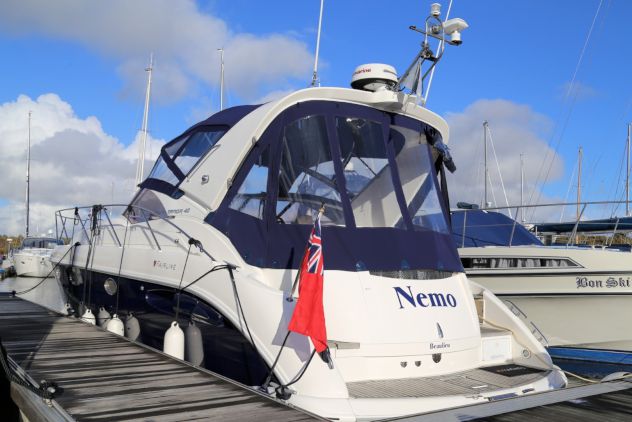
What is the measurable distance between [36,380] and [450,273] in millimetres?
3858

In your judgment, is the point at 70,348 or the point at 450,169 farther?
the point at 450,169

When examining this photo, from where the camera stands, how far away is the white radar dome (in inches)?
253

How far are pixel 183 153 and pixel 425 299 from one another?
11.6 ft

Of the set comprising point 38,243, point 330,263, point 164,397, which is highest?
point 38,243

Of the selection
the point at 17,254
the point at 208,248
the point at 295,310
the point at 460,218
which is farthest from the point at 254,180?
the point at 17,254

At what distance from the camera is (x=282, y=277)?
5.11 m

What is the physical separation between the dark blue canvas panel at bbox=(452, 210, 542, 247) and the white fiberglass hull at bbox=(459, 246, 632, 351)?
64.3 inches

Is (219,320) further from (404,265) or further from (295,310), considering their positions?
(404,265)

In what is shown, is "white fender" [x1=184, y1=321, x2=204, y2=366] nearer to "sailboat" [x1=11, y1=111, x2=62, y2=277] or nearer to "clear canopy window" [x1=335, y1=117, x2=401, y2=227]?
"clear canopy window" [x1=335, y1=117, x2=401, y2=227]

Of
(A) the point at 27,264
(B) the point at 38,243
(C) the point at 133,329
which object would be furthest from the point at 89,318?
(B) the point at 38,243

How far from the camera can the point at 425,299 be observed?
5.21 m

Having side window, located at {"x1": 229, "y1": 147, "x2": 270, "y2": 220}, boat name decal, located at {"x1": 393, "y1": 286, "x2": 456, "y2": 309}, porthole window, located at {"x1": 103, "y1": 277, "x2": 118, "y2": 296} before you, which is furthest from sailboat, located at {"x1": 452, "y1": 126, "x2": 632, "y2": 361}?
porthole window, located at {"x1": 103, "y1": 277, "x2": 118, "y2": 296}

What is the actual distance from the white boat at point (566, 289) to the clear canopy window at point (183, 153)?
6244mm

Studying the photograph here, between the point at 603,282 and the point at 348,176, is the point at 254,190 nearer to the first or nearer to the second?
the point at 348,176
